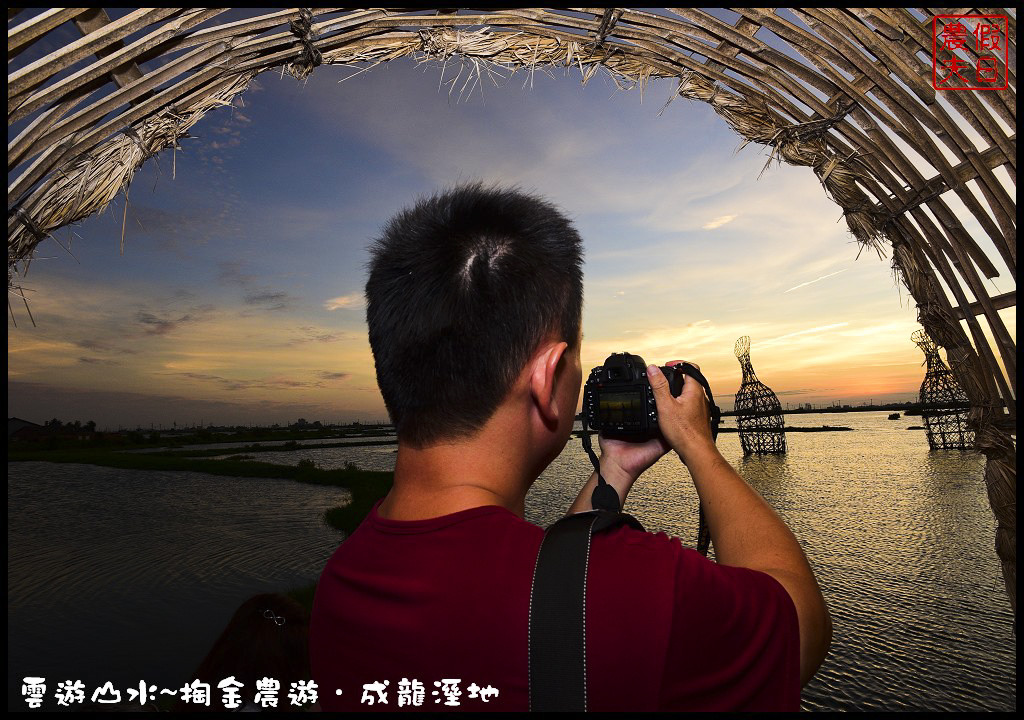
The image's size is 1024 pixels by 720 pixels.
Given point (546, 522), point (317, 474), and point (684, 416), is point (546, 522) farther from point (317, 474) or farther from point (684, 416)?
point (317, 474)

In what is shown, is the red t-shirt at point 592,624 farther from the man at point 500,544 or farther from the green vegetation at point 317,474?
the green vegetation at point 317,474

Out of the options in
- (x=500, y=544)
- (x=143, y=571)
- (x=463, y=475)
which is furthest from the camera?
(x=143, y=571)

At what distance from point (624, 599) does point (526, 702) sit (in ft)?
0.76

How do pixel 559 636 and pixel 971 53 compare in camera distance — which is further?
pixel 971 53

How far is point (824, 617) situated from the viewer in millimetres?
1024

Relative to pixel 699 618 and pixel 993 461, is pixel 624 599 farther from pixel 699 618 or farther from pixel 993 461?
pixel 993 461

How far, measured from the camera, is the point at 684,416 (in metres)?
1.38

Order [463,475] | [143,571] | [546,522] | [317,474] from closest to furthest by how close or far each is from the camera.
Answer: [463,475] < [143,571] < [546,522] < [317,474]

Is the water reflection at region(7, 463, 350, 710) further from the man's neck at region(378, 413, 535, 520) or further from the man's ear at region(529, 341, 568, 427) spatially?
the man's ear at region(529, 341, 568, 427)

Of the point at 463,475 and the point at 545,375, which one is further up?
the point at 545,375

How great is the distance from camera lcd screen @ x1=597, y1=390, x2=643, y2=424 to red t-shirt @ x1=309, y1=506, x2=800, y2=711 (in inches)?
20.7

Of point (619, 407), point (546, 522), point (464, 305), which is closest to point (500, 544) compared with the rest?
point (464, 305)

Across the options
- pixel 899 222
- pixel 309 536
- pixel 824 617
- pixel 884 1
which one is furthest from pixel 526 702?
pixel 309 536

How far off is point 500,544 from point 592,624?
201mm
